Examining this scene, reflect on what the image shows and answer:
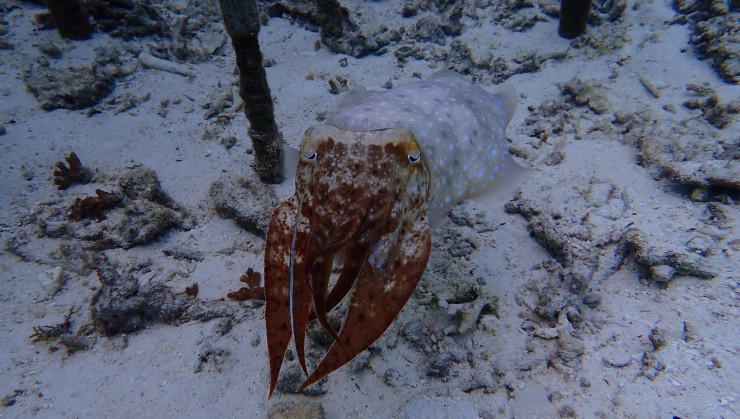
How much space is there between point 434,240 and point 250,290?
214 centimetres

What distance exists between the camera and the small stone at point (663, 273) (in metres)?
3.43

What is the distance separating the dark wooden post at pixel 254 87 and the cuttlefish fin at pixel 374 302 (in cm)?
338

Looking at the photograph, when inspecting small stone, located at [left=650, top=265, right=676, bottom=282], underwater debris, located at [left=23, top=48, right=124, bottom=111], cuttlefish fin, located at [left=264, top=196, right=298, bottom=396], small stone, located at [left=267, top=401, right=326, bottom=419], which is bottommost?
small stone, located at [left=267, top=401, right=326, bottom=419]

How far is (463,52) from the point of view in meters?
7.29

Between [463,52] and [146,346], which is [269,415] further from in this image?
[463,52]

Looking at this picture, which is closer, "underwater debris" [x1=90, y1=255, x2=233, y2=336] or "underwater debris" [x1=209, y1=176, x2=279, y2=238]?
"underwater debris" [x1=90, y1=255, x2=233, y2=336]

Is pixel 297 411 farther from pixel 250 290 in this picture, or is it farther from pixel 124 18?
pixel 124 18

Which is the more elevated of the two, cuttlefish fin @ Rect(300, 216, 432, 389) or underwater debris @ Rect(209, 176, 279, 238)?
cuttlefish fin @ Rect(300, 216, 432, 389)

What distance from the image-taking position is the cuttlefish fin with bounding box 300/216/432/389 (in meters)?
1.83

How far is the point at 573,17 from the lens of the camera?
7125mm

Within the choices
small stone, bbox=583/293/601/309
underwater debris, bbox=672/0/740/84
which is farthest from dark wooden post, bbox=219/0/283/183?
underwater debris, bbox=672/0/740/84

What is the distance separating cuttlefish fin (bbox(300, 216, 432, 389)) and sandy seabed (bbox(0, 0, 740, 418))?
145 centimetres

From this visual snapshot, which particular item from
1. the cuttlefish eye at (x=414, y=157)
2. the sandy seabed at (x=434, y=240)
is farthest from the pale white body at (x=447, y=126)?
the sandy seabed at (x=434, y=240)

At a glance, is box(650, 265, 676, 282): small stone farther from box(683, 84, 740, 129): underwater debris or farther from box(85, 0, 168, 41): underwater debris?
box(85, 0, 168, 41): underwater debris
